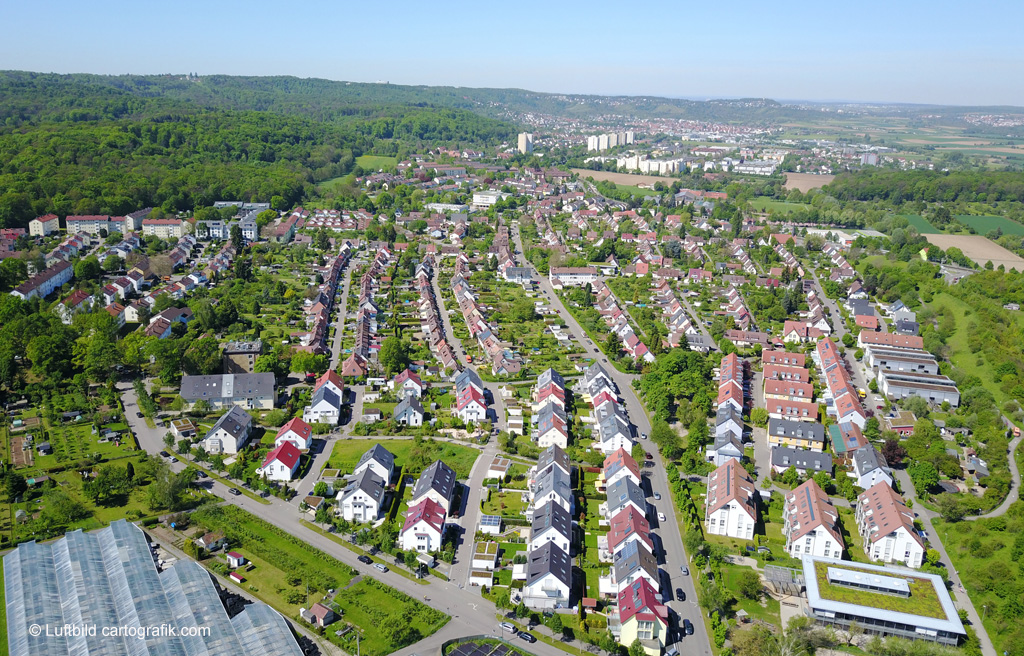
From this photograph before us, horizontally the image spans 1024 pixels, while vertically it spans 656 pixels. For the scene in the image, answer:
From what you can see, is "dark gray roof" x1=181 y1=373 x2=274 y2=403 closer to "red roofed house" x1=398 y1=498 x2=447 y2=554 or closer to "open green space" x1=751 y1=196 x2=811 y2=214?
"red roofed house" x1=398 y1=498 x2=447 y2=554

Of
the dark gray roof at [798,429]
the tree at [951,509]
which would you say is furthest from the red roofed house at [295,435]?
the tree at [951,509]

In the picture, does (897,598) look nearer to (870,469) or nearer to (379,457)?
(870,469)

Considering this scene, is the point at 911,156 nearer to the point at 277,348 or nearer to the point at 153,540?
the point at 277,348

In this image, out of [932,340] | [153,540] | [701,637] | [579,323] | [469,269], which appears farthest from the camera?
[469,269]

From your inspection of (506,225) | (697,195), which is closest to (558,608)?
(506,225)

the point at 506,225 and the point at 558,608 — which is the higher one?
the point at 506,225

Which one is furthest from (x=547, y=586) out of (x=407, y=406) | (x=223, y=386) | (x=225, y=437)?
(x=223, y=386)

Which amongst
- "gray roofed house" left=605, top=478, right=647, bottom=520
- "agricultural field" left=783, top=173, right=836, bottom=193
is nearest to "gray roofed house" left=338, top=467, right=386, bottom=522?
"gray roofed house" left=605, top=478, right=647, bottom=520
